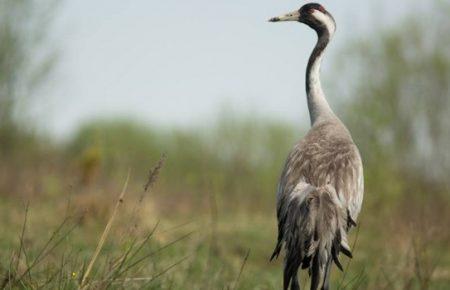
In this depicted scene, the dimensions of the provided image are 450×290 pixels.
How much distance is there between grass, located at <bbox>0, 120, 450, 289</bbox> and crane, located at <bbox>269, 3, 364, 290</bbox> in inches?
7.1

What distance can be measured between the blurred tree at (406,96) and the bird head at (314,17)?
8545mm

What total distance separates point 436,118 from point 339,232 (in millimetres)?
13037

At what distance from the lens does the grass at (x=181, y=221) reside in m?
4.45

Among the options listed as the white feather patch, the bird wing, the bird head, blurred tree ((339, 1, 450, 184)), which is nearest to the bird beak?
the bird head

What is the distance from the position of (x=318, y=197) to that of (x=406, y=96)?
13.0 metres

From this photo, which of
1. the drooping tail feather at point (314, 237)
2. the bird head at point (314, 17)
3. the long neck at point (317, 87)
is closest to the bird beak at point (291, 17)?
the bird head at point (314, 17)

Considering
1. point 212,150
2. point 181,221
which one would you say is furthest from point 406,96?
point 212,150

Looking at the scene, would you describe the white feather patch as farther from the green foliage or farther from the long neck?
the green foliage

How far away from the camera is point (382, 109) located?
16.3 metres

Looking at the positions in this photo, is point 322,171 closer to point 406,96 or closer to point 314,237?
point 314,237

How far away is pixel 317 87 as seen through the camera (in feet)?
18.9

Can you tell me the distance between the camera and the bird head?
237 inches

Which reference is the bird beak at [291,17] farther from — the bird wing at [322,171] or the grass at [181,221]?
the grass at [181,221]

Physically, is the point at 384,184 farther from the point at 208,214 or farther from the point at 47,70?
the point at 47,70
